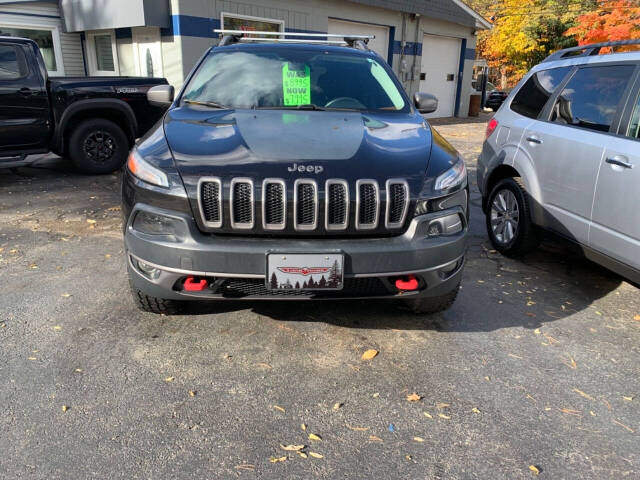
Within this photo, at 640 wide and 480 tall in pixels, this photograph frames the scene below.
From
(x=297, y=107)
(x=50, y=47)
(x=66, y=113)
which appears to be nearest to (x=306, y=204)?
(x=297, y=107)

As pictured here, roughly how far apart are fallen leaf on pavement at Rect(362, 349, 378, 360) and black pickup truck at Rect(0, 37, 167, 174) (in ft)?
20.4

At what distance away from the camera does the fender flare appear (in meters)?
7.36

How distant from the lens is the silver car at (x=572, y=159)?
3.42m

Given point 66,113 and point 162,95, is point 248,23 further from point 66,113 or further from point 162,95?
point 162,95

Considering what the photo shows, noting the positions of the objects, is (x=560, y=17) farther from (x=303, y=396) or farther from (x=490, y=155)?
(x=303, y=396)

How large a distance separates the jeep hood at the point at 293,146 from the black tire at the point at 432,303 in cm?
84

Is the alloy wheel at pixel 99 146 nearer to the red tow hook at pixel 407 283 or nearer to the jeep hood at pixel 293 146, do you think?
the jeep hood at pixel 293 146

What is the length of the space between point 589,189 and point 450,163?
1313 millimetres

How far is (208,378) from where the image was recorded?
2.78 m

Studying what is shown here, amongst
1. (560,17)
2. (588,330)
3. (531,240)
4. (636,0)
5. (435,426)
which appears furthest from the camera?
(560,17)

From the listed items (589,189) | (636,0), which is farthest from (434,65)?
(589,189)

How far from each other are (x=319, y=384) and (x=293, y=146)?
51.8 inches

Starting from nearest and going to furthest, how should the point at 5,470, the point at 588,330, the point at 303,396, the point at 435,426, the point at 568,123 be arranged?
the point at 5,470 → the point at 435,426 → the point at 303,396 → the point at 588,330 → the point at 568,123

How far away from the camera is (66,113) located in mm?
7332
